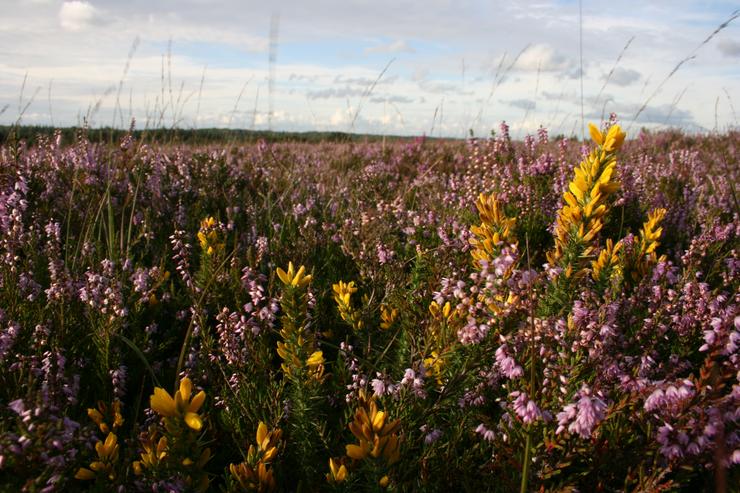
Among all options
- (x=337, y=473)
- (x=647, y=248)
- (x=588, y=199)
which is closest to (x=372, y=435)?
(x=337, y=473)

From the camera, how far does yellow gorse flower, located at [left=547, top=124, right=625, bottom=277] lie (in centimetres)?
171

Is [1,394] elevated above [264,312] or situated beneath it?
situated beneath

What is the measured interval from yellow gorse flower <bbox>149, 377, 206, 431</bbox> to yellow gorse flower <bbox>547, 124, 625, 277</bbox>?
1.22m

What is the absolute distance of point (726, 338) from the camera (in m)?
1.35

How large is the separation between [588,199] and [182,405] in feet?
4.36

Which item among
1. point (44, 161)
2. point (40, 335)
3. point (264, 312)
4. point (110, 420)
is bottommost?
point (110, 420)

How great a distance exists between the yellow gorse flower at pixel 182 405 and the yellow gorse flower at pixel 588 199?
1.22m

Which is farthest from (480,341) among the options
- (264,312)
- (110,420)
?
(110,420)

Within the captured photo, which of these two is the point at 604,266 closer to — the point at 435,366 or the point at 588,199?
the point at 588,199

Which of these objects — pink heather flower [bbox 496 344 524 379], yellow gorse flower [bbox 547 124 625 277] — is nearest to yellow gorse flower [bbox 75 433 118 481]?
pink heather flower [bbox 496 344 524 379]

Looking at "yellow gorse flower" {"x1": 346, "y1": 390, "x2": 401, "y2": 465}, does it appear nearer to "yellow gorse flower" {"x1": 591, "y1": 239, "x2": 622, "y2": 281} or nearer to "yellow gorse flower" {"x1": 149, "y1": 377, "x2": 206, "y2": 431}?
"yellow gorse flower" {"x1": 149, "y1": 377, "x2": 206, "y2": 431}

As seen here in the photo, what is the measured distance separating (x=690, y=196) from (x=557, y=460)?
3.53 m

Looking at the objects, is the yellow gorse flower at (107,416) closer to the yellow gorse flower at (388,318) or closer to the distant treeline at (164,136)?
the yellow gorse flower at (388,318)

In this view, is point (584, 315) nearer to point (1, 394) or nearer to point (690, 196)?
point (1, 394)
